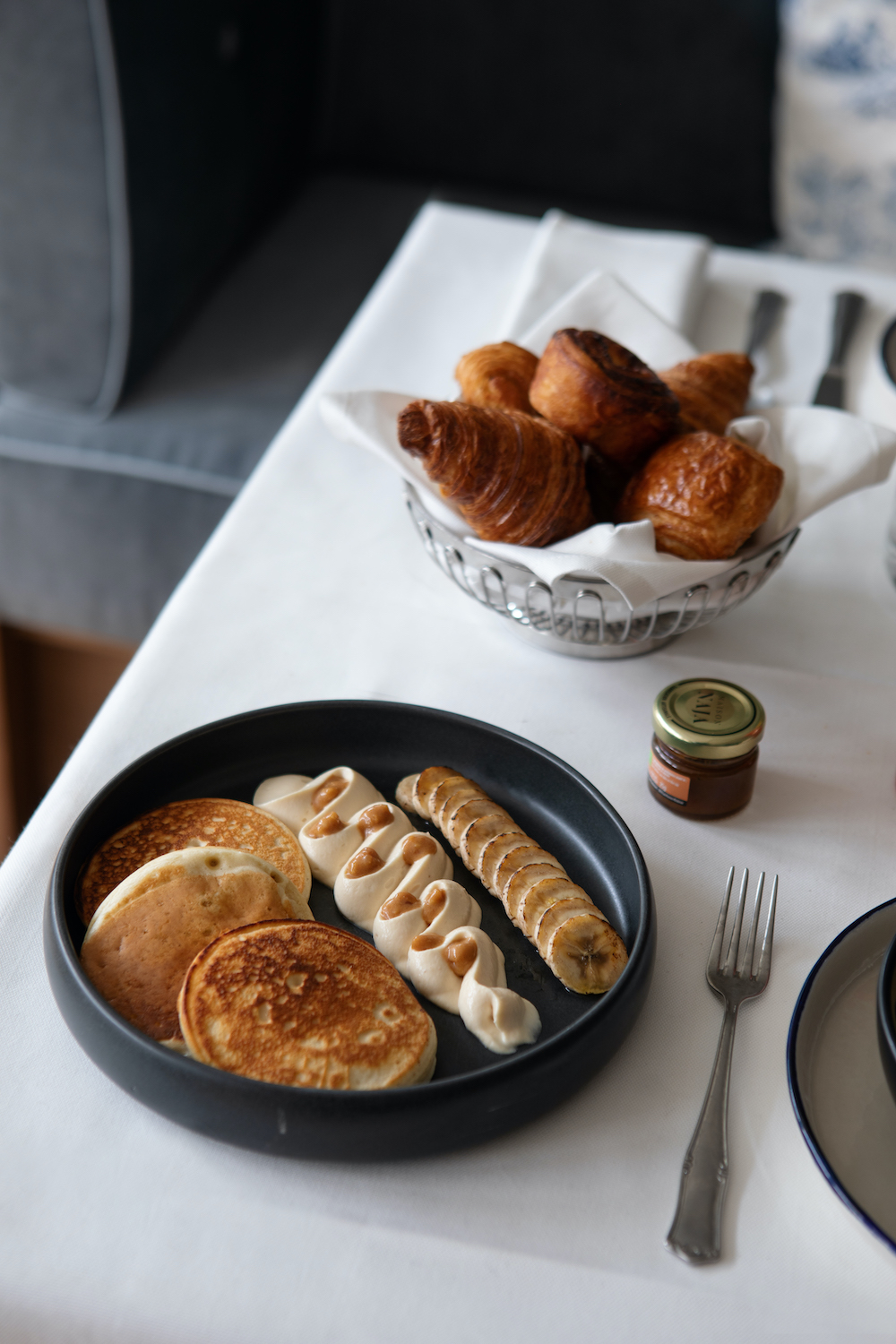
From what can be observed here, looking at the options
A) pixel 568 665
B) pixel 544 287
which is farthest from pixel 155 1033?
pixel 544 287

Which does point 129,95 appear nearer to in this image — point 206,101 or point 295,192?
point 206,101

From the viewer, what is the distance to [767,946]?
24.8 inches

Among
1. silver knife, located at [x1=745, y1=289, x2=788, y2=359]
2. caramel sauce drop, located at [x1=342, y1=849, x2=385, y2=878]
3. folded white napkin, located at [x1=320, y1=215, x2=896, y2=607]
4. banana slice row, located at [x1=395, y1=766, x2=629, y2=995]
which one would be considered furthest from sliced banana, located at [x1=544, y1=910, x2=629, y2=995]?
silver knife, located at [x1=745, y1=289, x2=788, y2=359]

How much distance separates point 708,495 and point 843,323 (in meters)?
0.64

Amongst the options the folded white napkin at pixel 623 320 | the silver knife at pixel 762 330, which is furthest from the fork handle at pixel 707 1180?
the silver knife at pixel 762 330

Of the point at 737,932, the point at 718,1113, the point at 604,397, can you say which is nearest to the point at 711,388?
the point at 604,397

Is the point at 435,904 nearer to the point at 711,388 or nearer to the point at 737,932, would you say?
the point at 737,932

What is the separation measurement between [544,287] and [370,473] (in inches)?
13.6

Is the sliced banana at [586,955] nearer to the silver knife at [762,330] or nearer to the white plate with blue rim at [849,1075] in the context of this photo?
the white plate with blue rim at [849,1075]

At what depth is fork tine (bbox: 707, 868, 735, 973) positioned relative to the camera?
24.6 inches

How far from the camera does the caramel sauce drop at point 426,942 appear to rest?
0.59 m

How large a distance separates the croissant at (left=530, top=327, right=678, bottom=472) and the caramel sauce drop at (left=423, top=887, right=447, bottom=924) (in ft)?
1.11

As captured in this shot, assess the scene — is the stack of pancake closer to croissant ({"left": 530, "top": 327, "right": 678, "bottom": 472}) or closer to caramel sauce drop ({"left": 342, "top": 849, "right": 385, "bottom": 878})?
caramel sauce drop ({"left": 342, "top": 849, "right": 385, "bottom": 878})

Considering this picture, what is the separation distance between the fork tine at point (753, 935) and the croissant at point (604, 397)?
1.02 feet
